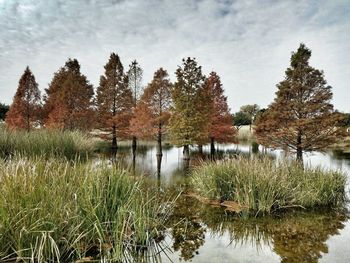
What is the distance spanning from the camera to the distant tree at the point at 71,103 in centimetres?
2952

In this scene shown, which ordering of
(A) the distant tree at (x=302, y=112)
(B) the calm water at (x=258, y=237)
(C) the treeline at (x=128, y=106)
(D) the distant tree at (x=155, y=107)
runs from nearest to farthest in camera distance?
(B) the calm water at (x=258, y=237), (A) the distant tree at (x=302, y=112), (C) the treeline at (x=128, y=106), (D) the distant tree at (x=155, y=107)

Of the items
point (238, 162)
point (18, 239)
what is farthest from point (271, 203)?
point (18, 239)

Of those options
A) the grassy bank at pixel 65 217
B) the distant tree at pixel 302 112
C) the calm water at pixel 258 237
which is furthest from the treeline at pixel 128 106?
the grassy bank at pixel 65 217

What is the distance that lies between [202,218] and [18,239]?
5100 mm

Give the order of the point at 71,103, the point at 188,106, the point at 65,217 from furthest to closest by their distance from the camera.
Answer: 1. the point at 71,103
2. the point at 188,106
3. the point at 65,217

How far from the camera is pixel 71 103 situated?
30391 millimetres

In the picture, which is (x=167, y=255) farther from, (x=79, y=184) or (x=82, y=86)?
(x=82, y=86)

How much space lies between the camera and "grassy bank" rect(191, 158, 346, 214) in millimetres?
9078

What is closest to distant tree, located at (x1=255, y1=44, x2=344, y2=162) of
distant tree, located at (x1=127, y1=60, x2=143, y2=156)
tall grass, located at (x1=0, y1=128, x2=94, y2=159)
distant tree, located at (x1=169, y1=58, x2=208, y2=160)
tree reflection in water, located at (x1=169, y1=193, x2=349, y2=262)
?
distant tree, located at (x1=169, y1=58, x2=208, y2=160)

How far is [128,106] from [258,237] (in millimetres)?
28674

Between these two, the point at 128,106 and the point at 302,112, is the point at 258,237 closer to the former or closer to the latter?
the point at 302,112

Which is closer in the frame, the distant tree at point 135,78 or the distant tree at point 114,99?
the distant tree at point 114,99

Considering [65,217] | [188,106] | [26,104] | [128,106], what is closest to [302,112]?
[188,106]

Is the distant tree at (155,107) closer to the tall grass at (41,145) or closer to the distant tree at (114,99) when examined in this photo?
the distant tree at (114,99)
